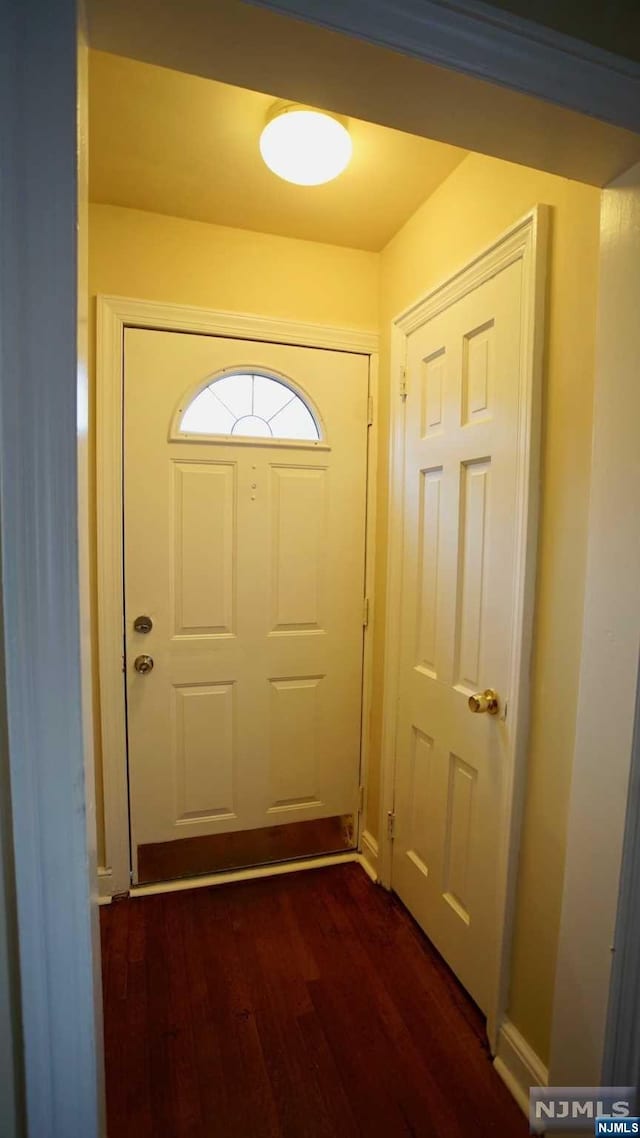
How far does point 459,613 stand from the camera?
58.7 inches

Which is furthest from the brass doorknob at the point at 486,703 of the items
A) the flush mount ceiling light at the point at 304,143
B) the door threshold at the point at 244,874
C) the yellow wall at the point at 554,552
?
the flush mount ceiling light at the point at 304,143

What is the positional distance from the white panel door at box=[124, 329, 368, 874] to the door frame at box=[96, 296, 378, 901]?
35 mm

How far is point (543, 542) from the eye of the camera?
3.89 feet

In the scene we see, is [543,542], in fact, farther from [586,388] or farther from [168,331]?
[168,331]

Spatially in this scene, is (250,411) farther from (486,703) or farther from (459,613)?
(486,703)

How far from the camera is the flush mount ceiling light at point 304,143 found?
4.09 feet

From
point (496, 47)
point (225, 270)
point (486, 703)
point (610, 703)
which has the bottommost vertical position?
point (486, 703)

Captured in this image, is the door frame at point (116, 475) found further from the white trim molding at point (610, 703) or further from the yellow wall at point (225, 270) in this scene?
the white trim molding at point (610, 703)

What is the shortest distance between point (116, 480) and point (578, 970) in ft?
6.03

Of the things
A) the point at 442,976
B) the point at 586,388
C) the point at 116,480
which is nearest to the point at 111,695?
the point at 116,480

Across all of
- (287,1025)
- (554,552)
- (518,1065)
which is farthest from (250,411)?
(518,1065)

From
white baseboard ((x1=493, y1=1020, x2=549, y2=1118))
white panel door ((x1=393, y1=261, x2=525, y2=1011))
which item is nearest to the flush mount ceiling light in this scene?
white panel door ((x1=393, y1=261, x2=525, y2=1011))

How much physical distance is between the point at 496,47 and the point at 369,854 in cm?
235

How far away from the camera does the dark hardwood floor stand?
1.18m
